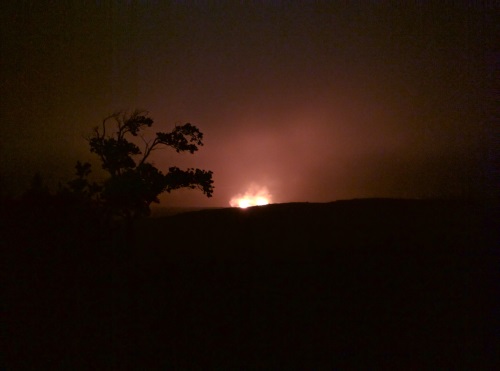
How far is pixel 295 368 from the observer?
40.9 ft

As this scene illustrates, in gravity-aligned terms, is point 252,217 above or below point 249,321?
above

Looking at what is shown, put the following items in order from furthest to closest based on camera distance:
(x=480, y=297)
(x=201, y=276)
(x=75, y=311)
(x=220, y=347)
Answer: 1. (x=201, y=276)
2. (x=480, y=297)
3. (x=220, y=347)
4. (x=75, y=311)

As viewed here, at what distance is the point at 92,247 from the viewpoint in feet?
42.5

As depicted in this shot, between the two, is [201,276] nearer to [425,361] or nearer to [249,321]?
[249,321]

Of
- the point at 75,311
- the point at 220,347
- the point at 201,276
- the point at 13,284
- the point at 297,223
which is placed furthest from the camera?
the point at 297,223

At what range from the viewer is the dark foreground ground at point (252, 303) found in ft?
38.4

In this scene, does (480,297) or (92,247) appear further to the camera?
(480,297)

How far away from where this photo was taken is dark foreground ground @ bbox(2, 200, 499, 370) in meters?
11.7

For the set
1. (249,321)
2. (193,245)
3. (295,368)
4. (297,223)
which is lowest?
(295,368)

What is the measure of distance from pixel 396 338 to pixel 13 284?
1171cm

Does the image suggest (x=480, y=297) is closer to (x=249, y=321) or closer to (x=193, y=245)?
(x=249, y=321)

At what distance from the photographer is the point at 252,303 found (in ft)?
53.7

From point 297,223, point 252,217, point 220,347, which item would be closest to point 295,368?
point 220,347

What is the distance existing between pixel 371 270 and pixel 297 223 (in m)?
10.2
